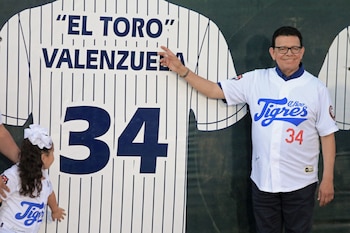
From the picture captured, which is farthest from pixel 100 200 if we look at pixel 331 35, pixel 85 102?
pixel 331 35

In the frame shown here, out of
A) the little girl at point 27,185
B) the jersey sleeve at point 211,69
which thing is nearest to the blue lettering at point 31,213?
the little girl at point 27,185

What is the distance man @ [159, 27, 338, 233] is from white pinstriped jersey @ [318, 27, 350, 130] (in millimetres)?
385

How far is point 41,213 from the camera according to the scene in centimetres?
281

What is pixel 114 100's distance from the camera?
3.22 meters

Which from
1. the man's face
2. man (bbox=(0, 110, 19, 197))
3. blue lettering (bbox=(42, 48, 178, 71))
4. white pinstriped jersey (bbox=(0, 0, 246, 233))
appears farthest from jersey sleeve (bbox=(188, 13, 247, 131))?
man (bbox=(0, 110, 19, 197))

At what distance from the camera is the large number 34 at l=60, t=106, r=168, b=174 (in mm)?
3195

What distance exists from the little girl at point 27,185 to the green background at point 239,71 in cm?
91

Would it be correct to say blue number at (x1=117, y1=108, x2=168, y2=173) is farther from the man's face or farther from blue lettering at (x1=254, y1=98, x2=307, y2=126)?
the man's face

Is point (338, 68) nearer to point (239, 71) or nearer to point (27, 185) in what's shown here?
point (239, 71)

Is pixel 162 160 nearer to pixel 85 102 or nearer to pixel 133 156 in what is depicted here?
pixel 133 156

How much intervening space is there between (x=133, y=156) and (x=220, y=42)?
2.63 feet

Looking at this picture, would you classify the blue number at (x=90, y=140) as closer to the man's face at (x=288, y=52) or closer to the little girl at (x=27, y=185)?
the little girl at (x=27, y=185)

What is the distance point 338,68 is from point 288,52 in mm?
549

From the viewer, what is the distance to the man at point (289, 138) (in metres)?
3.01
